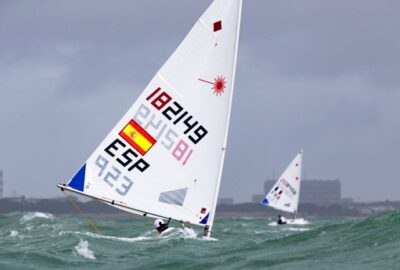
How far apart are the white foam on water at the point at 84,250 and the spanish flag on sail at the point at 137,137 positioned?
9.23 feet

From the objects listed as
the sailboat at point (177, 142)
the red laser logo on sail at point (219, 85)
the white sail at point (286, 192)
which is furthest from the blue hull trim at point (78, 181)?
the white sail at point (286, 192)

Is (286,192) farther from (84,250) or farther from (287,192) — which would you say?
(84,250)

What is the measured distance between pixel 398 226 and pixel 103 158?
9148 mm

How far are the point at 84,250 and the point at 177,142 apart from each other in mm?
3944

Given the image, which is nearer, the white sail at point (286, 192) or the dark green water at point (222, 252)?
the dark green water at point (222, 252)

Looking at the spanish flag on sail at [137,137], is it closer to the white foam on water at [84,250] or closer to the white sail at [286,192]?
the white foam on water at [84,250]

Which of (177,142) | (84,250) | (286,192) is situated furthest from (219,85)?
(286,192)

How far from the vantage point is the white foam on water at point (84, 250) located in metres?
23.1

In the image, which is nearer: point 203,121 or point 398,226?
point 203,121

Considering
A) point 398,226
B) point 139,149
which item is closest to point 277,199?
point 398,226

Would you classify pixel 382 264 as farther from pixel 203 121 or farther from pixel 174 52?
pixel 174 52

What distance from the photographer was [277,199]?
69438 mm

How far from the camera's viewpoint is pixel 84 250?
24375mm

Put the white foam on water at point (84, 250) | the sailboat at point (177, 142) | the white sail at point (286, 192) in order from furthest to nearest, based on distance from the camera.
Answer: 1. the white sail at point (286, 192)
2. the white foam on water at point (84, 250)
3. the sailboat at point (177, 142)
